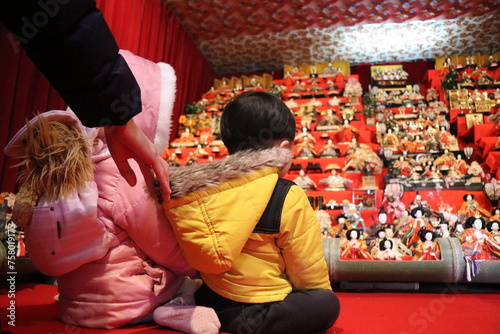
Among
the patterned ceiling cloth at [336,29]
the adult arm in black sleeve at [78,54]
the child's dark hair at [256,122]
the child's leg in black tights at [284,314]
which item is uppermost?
the patterned ceiling cloth at [336,29]

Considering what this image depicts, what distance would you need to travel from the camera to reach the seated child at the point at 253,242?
1016mm

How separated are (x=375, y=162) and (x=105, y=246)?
3262 mm

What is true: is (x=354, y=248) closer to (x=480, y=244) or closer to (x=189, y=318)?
(x=480, y=244)

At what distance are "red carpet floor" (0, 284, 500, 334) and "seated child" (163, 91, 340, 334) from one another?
16 cm

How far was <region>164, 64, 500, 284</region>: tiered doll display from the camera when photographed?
7.14 feet

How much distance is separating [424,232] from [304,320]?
1.14m

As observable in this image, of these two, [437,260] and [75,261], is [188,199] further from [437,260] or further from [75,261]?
[437,260]

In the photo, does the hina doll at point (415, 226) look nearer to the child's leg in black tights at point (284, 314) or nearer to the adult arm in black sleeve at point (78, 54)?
the child's leg in black tights at point (284, 314)

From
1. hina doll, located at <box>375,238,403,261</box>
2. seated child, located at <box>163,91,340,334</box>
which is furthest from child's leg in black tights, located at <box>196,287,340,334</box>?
hina doll, located at <box>375,238,403,261</box>

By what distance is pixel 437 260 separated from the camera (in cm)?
158

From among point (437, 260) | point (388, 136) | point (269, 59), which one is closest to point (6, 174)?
point (437, 260)

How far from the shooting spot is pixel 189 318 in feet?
3.45

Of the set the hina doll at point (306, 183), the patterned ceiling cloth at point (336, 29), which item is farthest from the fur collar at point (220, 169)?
the patterned ceiling cloth at point (336, 29)

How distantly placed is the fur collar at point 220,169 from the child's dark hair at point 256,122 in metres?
0.09
